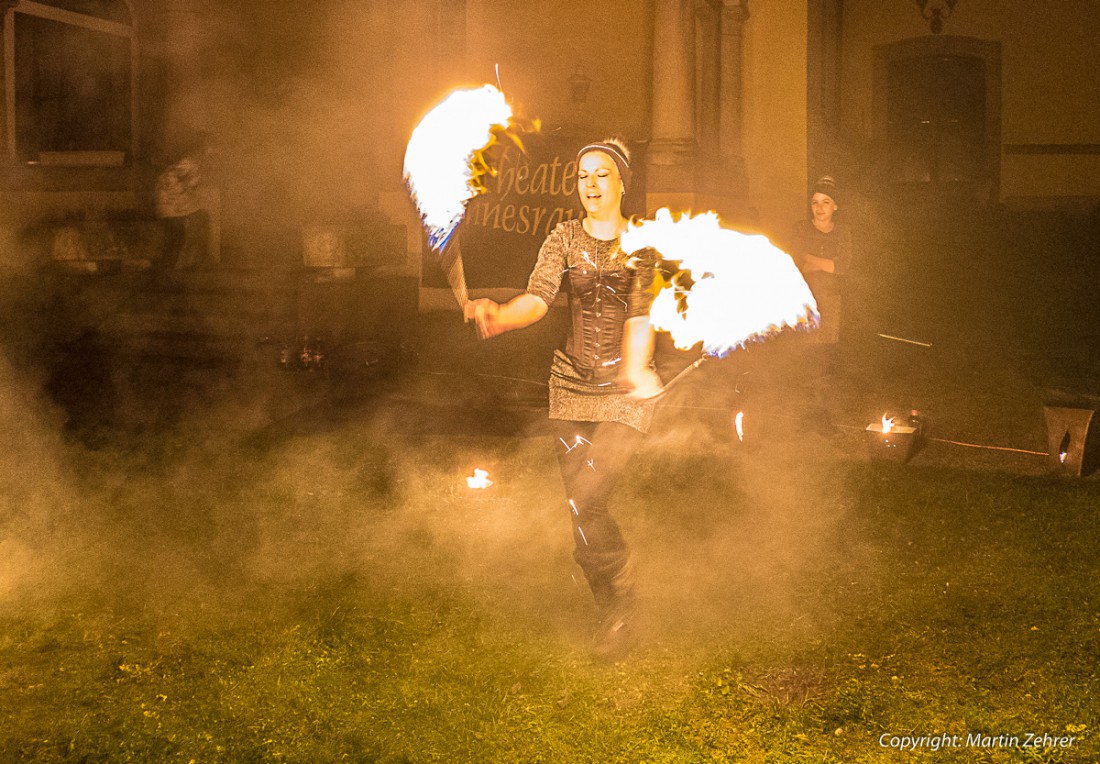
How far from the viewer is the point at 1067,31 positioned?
2058 centimetres

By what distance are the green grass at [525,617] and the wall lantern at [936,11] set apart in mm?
15218

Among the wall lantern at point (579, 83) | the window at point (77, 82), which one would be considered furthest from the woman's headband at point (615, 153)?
the window at point (77, 82)

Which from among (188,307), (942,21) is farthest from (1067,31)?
(188,307)

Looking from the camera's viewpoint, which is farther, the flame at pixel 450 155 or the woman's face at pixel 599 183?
the woman's face at pixel 599 183

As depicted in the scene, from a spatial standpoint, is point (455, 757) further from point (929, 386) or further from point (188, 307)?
point (188, 307)

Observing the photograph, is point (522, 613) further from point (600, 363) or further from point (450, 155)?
point (450, 155)

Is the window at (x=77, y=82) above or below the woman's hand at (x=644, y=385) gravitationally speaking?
above

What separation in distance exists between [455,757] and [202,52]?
42.2ft

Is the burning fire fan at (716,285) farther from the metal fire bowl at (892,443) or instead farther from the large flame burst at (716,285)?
the metal fire bowl at (892,443)

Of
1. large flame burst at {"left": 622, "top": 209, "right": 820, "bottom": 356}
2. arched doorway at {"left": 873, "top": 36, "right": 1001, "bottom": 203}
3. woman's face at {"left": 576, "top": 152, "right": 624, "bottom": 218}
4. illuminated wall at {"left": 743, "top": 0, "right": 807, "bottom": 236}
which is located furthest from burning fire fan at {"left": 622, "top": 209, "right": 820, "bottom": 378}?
arched doorway at {"left": 873, "top": 36, "right": 1001, "bottom": 203}

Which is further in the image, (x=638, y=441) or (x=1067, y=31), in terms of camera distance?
(x=1067, y=31)

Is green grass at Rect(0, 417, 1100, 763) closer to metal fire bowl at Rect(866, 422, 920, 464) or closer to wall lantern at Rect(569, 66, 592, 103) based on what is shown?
metal fire bowl at Rect(866, 422, 920, 464)

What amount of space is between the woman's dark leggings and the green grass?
1.37 ft

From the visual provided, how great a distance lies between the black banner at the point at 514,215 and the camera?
13.5m
